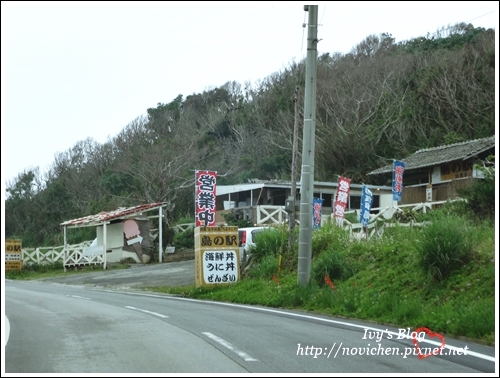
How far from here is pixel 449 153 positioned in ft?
131

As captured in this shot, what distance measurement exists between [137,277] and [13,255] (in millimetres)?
12871

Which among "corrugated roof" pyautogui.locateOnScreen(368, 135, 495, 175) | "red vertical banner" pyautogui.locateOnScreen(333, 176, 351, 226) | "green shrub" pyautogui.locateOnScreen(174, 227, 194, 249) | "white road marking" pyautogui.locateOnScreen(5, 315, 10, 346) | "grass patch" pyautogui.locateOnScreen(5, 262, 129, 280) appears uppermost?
"corrugated roof" pyautogui.locateOnScreen(368, 135, 495, 175)

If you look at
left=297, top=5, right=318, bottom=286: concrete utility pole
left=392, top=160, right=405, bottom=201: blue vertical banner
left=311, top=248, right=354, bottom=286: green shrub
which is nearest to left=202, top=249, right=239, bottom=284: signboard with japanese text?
left=311, top=248, right=354, bottom=286: green shrub

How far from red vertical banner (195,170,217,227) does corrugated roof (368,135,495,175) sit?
1343 centimetres

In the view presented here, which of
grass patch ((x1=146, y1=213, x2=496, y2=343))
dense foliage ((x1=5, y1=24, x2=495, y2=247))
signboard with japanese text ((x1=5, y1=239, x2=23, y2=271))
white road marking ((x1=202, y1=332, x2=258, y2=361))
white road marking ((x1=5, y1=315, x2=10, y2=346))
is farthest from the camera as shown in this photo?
dense foliage ((x1=5, y1=24, x2=495, y2=247))

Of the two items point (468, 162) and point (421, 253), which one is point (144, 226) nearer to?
point (468, 162)

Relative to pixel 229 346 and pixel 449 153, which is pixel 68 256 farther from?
pixel 229 346

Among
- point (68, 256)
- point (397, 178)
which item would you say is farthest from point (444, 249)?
point (68, 256)

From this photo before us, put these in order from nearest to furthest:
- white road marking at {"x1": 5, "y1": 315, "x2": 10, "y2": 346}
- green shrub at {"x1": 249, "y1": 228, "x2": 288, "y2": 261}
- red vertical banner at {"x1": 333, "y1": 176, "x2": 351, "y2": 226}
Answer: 1. white road marking at {"x1": 5, "y1": 315, "x2": 10, "y2": 346}
2. green shrub at {"x1": 249, "y1": 228, "x2": 288, "y2": 261}
3. red vertical banner at {"x1": 333, "y1": 176, "x2": 351, "y2": 226}

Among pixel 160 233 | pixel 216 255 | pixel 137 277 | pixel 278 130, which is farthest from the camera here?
pixel 278 130

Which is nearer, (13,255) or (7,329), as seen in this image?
(7,329)

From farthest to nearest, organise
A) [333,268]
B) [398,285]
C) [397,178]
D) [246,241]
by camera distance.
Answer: [397,178]
[246,241]
[333,268]
[398,285]

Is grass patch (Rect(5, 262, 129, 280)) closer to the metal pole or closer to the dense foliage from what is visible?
the metal pole

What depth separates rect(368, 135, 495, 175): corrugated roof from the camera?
37.6 m
